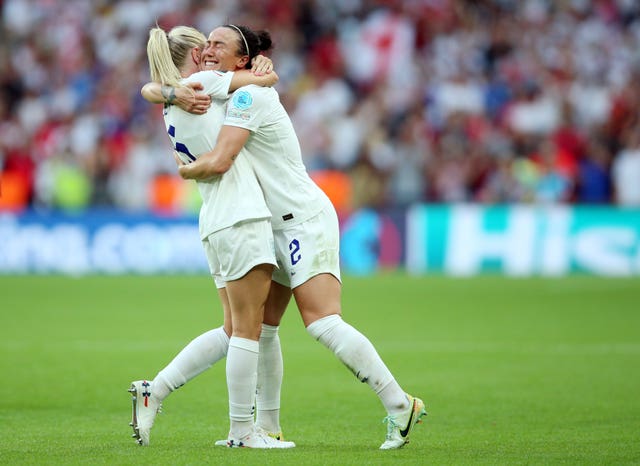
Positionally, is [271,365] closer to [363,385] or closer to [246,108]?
[246,108]

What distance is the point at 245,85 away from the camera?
642 cm

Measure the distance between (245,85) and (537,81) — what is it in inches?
673

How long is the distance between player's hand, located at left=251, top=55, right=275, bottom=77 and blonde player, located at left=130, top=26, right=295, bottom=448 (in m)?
0.06

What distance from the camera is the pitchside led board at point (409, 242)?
20.0 metres

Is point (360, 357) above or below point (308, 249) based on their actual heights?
below

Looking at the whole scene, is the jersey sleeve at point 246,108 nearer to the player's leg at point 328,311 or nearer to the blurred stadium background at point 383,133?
the player's leg at point 328,311

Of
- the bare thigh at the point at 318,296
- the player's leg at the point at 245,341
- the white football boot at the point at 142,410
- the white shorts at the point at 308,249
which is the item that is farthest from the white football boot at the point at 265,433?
the white shorts at the point at 308,249

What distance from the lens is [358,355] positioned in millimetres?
6406

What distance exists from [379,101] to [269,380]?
16625 millimetres

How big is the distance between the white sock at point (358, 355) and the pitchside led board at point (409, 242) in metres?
13.9

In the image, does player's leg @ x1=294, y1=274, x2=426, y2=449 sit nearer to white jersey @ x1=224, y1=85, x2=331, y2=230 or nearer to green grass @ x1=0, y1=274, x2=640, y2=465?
green grass @ x1=0, y1=274, x2=640, y2=465

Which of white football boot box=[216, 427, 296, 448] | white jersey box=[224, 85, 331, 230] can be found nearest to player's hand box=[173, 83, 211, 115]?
white jersey box=[224, 85, 331, 230]

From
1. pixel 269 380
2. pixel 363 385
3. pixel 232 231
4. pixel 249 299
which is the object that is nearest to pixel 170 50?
pixel 232 231

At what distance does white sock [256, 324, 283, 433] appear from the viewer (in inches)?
268
